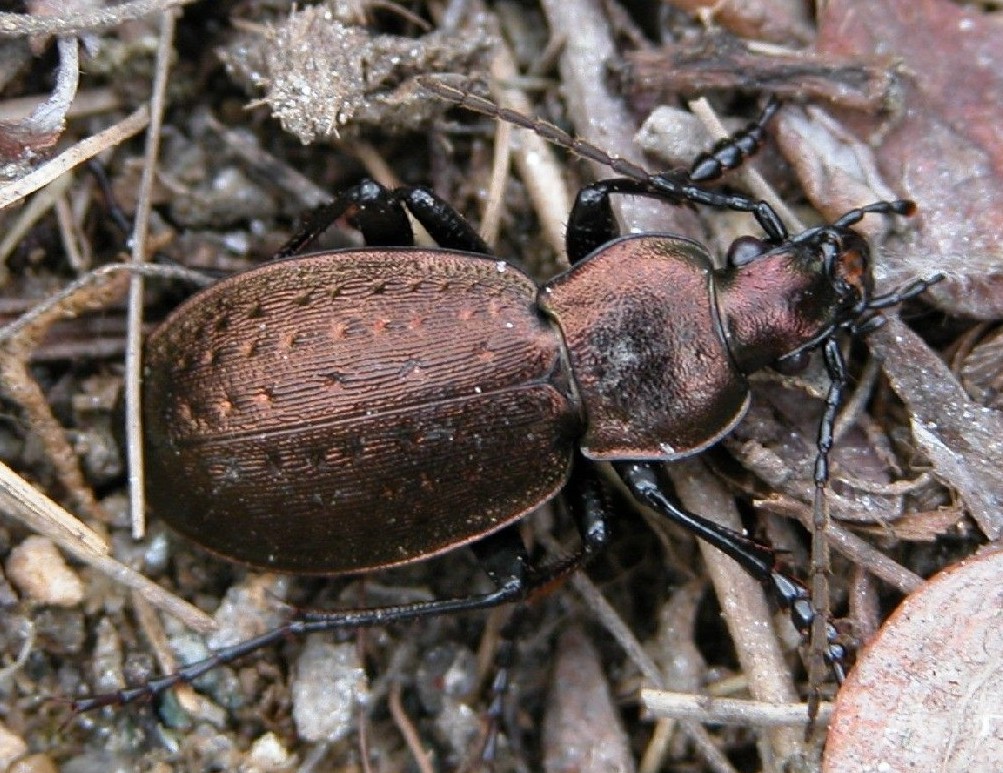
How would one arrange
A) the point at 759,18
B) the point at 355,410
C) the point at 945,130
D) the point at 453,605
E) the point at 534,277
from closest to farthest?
the point at 355,410 → the point at 453,605 → the point at 945,130 → the point at 759,18 → the point at 534,277

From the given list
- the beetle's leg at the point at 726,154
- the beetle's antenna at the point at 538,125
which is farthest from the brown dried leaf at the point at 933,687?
the beetle's antenna at the point at 538,125

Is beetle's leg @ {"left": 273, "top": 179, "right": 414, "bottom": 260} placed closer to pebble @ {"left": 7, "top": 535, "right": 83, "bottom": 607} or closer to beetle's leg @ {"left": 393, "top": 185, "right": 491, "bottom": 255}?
beetle's leg @ {"left": 393, "top": 185, "right": 491, "bottom": 255}

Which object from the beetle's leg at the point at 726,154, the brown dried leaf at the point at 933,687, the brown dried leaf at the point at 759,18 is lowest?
the brown dried leaf at the point at 933,687

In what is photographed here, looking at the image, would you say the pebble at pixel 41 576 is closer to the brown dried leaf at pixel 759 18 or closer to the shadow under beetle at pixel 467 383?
the shadow under beetle at pixel 467 383

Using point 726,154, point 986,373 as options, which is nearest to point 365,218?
point 726,154

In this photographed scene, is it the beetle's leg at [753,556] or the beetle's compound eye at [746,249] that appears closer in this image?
the beetle's leg at [753,556]

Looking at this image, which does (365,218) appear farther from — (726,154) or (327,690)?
(327,690)

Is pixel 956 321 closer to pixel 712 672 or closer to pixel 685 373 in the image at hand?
pixel 685 373
